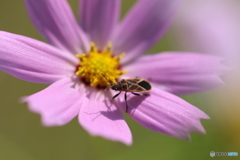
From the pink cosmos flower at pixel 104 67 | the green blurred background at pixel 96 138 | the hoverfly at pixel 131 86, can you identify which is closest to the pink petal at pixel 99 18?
the pink cosmos flower at pixel 104 67

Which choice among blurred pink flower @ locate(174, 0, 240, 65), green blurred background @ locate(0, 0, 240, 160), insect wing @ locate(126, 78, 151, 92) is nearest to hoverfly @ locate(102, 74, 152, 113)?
insect wing @ locate(126, 78, 151, 92)

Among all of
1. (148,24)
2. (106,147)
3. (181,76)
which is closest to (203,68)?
→ (181,76)

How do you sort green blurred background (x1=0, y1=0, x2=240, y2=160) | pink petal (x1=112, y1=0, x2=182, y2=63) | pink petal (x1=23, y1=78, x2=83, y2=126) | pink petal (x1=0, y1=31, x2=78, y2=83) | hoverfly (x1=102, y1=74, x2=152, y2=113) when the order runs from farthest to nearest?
green blurred background (x1=0, y1=0, x2=240, y2=160) → pink petal (x1=112, y1=0, x2=182, y2=63) → hoverfly (x1=102, y1=74, x2=152, y2=113) → pink petal (x1=0, y1=31, x2=78, y2=83) → pink petal (x1=23, y1=78, x2=83, y2=126)

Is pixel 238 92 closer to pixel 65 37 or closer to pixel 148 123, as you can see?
pixel 148 123

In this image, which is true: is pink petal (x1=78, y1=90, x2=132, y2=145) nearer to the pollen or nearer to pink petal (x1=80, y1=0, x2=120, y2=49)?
the pollen

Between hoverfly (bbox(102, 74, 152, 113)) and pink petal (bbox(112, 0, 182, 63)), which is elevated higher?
pink petal (bbox(112, 0, 182, 63))

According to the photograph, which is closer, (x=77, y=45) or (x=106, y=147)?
(x=77, y=45)
